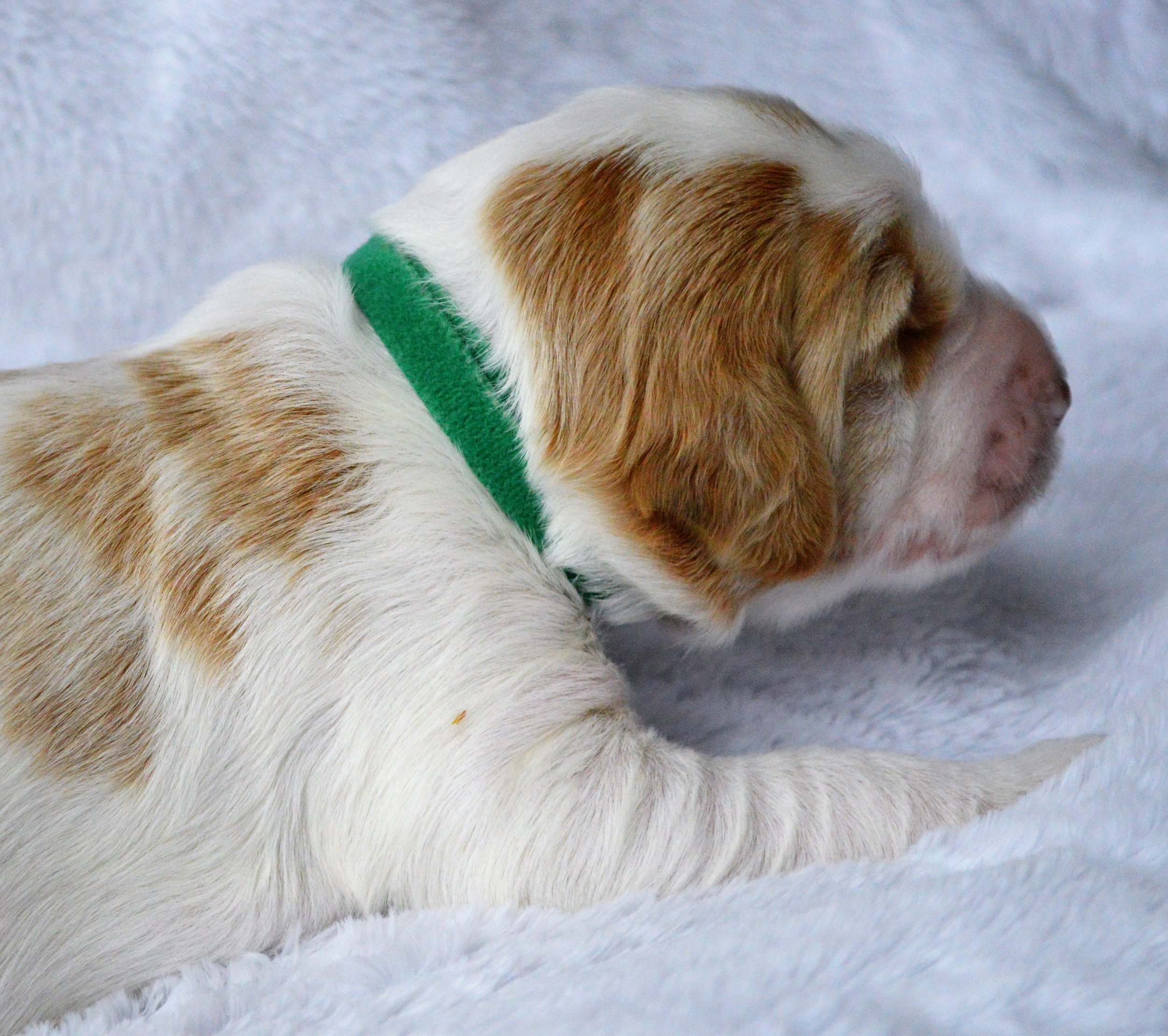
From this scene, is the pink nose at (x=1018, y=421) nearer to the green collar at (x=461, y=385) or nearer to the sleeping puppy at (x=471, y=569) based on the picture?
the sleeping puppy at (x=471, y=569)

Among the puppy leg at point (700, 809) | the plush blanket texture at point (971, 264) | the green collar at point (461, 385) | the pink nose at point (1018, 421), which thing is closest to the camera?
the plush blanket texture at point (971, 264)

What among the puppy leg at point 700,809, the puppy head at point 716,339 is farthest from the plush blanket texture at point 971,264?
the puppy head at point 716,339

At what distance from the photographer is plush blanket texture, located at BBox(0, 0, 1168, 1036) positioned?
111cm

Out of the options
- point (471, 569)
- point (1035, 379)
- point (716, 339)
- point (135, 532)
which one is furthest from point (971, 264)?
point (135, 532)

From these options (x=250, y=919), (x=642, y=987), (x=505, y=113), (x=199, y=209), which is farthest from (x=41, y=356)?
(x=642, y=987)

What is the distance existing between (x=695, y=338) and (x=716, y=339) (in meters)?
0.02

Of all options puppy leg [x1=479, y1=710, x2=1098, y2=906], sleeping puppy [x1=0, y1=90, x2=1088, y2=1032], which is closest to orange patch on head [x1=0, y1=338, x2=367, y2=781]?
sleeping puppy [x1=0, y1=90, x2=1088, y2=1032]

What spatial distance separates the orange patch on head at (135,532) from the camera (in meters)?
1.38

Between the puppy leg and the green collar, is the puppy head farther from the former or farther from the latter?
the puppy leg

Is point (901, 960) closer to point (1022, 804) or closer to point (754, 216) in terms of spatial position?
point (1022, 804)

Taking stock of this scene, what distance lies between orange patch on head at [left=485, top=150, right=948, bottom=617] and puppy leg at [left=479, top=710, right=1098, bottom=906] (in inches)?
8.6

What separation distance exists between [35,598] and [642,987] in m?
0.76

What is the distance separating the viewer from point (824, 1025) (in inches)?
39.2

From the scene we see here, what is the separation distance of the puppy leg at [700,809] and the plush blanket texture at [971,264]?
53 mm
